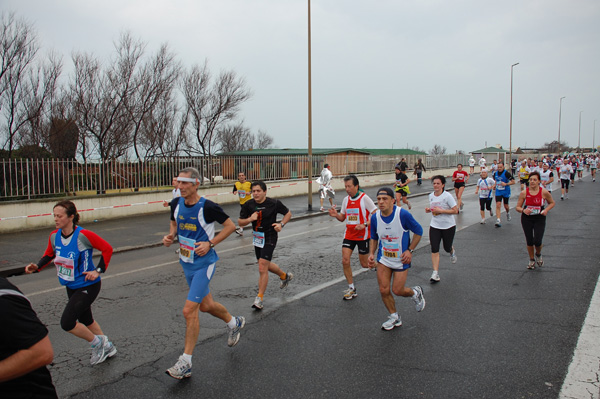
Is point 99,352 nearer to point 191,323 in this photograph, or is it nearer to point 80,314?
point 80,314

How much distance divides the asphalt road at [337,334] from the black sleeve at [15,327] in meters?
2.04

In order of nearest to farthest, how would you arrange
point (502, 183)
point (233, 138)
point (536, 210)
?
point (536, 210)
point (502, 183)
point (233, 138)

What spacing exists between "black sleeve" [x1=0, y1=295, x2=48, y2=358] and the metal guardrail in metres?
13.7

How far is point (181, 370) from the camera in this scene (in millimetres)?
4168

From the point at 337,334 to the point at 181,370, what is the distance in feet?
6.19

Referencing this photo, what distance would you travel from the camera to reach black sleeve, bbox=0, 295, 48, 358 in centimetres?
210

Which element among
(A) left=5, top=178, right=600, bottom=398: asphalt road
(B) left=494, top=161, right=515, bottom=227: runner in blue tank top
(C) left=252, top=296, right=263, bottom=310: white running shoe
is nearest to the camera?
(A) left=5, top=178, right=600, bottom=398: asphalt road

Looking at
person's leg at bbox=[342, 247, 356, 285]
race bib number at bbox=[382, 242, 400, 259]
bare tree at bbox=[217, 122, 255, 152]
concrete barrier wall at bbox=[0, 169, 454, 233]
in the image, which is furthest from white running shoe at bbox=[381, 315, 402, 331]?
bare tree at bbox=[217, 122, 255, 152]

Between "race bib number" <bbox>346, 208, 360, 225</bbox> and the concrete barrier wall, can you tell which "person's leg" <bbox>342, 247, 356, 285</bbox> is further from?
the concrete barrier wall

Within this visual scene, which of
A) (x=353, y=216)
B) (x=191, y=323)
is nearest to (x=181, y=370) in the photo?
(x=191, y=323)

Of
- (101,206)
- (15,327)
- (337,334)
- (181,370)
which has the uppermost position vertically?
(15,327)

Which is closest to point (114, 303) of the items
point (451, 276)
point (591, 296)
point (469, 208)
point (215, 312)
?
point (215, 312)

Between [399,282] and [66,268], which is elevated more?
[66,268]

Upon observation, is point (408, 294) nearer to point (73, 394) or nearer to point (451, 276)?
point (451, 276)
